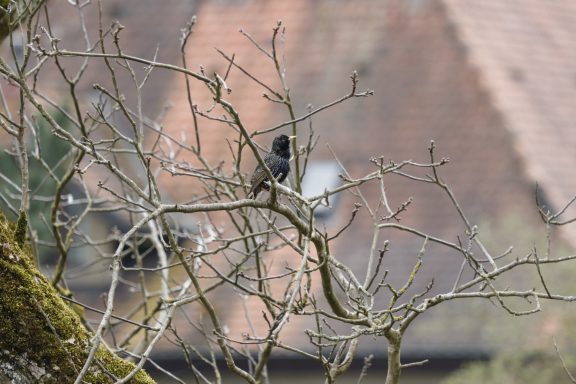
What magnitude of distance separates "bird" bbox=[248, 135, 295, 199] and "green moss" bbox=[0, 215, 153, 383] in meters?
2.14

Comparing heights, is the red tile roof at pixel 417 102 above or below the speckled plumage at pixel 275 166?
above

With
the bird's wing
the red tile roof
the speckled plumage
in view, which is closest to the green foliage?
the red tile roof

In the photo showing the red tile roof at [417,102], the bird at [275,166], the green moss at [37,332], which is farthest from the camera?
the red tile roof at [417,102]

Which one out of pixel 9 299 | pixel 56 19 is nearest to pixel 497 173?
pixel 56 19

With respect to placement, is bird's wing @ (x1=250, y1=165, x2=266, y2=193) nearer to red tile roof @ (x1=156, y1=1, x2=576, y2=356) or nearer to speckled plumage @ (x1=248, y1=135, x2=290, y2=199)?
speckled plumage @ (x1=248, y1=135, x2=290, y2=199)

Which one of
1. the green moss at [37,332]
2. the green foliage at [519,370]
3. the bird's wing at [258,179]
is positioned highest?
the green foliage at [519,370]

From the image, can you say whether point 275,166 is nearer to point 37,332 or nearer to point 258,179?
point 258,179

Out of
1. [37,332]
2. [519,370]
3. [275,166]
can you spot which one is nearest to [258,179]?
[275,166]

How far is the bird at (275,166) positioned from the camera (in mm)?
6867

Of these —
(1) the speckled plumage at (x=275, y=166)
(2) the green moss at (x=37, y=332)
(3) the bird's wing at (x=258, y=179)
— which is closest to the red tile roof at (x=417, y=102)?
(1) the speckled plumage at (x=275, y=166)

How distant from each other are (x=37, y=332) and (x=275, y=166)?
3132 millimetres

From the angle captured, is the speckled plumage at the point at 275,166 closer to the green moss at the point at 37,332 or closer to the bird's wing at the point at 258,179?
the bird's wing at the point at 258,179

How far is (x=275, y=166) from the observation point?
23.8 feet

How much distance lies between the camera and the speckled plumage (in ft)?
22.6
